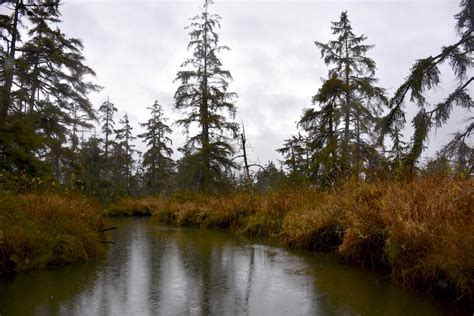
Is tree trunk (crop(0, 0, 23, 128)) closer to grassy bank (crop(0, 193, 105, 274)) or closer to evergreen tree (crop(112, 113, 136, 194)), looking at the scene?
grassy bank (crop(0, 193, 105, 274))

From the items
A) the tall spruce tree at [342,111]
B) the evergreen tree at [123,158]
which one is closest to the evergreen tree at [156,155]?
the evergreen tree at [123,158]

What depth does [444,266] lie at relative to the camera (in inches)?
165

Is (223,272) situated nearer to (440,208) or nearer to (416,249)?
(416,249)

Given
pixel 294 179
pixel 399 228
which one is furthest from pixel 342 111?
pixel 399 228

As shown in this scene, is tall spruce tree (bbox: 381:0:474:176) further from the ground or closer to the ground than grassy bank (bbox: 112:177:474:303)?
further from the ground

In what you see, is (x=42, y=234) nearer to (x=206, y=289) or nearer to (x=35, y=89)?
(x=206, y=289)

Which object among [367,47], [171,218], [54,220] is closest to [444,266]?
[54,220]

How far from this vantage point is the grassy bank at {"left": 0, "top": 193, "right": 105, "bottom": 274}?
5.41 m

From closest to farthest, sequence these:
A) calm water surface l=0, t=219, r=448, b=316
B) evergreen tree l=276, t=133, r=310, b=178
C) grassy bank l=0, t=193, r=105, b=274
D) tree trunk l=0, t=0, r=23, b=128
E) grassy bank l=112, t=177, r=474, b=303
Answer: calm water surface l=0, t=219, r=448, b=316 < grassy bank l=112, t=177, r=474, b=303 < grassy bank l=0, t=193, r=105, b=274 < tree trunk l=0, t=0, r=23, b=128 < evergreen tree l=276, t=133, r=310, b=178

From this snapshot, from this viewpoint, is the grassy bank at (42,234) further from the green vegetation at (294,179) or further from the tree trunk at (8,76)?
A: the tree trunk at (8,76)

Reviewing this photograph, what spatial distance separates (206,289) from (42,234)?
2.89 meters

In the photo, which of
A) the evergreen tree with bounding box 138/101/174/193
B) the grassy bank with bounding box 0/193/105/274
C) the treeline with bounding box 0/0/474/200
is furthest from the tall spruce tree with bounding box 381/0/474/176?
the evergreen tree with bounding box 138/101/174/193

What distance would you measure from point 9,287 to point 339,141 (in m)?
14.1

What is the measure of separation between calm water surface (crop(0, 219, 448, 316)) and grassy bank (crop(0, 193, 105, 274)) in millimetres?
284
